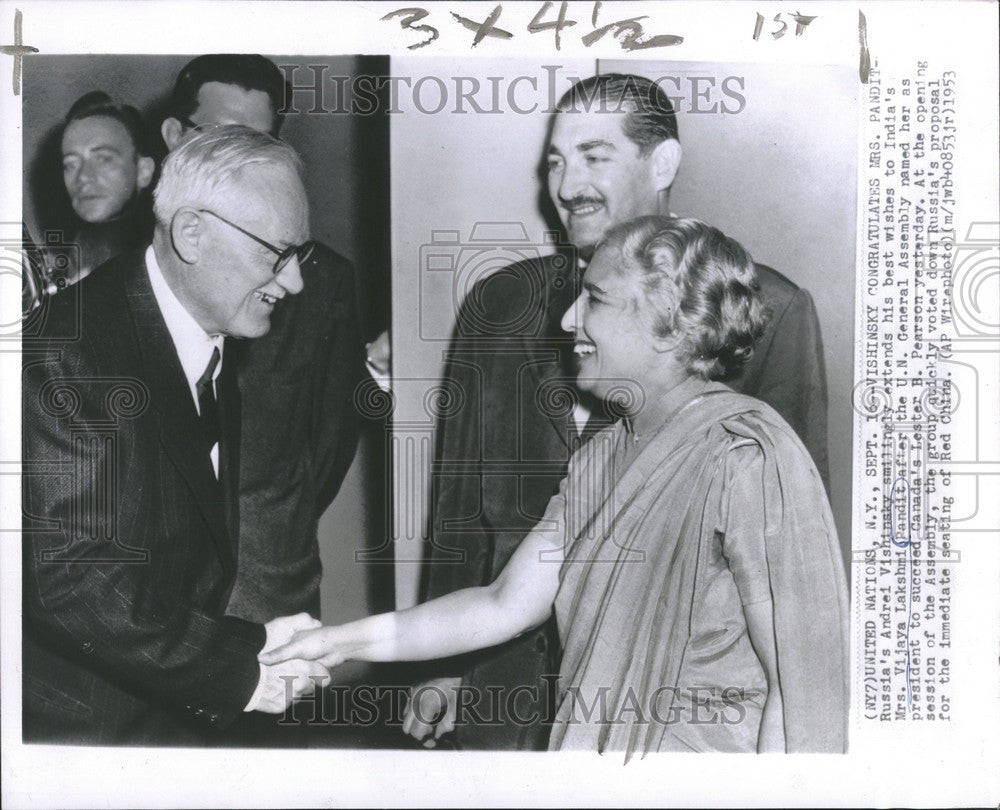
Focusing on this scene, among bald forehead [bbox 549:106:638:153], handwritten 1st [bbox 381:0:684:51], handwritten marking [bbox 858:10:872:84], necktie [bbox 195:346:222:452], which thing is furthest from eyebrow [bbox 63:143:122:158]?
Answer: handwritten marking [bbox 858:10:872:84]

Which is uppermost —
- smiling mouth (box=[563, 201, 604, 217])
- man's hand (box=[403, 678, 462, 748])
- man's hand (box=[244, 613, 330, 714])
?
smiling mouth (box=[563, 201, 604, 217])

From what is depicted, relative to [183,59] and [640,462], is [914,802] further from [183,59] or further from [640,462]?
[183,59]

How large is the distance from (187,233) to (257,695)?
A: 36.2 inches

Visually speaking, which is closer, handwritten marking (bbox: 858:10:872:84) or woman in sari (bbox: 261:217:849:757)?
woman in sari (bbox: 261:217:849:757)

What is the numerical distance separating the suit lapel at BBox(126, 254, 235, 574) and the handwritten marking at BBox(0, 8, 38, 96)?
453 mm

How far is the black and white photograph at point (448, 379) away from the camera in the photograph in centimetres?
193

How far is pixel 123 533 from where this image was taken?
1.95 meters

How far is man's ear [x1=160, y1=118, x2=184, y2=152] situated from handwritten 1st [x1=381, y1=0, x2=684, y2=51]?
457mm

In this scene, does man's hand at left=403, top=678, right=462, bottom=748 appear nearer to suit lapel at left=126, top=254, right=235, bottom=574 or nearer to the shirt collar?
suit lapel at left=126, top=254, right=235, bottom=574

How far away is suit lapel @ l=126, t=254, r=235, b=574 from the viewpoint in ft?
6.35

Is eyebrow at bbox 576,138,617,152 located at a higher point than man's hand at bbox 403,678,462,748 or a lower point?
higher

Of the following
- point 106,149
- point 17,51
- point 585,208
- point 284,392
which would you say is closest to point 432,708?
point 284,392

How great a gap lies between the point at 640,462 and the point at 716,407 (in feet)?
0.59

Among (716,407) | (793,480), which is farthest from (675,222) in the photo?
(793,480)
